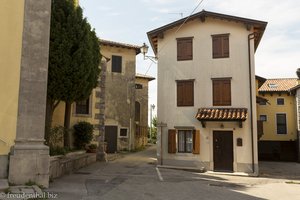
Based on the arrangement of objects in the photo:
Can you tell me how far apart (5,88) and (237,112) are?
1230 centimetres

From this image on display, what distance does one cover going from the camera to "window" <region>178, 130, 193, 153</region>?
19397 millimetres

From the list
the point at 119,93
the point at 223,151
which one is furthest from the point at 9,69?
the point at 119,93

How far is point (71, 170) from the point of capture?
47.2 feet

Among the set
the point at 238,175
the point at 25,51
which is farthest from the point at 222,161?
the point at 25,51

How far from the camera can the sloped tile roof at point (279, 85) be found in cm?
3142

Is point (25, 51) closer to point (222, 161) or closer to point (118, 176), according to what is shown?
point (118, 176)

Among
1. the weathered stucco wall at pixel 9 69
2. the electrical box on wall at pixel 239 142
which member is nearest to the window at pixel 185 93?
the electrical box on wall at pixel 239 142

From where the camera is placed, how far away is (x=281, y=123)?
31.0m

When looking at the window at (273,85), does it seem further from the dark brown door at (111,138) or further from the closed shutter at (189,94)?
the dark brown door at (111,138)

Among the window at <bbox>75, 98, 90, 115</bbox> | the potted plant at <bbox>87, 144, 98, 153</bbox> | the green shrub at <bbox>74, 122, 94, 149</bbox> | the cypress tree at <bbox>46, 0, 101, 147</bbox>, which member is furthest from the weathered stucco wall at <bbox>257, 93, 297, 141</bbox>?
the cypress tree at <bbox>46, 0, 101, 147</bbox>

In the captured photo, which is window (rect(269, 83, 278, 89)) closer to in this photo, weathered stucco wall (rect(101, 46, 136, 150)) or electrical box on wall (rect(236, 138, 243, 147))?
weathered stucco wall (rect(101, 46, 136, 150))

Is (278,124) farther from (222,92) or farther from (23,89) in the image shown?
(23,89)

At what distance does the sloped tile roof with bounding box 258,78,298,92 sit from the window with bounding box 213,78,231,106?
1387cm

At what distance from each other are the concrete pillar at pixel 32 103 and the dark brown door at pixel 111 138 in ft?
60.3
